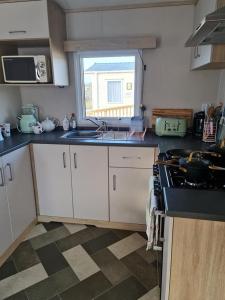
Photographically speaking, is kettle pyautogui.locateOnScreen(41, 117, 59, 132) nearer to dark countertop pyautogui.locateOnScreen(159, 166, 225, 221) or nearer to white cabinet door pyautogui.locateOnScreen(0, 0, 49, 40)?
white cabinet door pyautogui.locateOnScreen(0, 0, 49, 40)

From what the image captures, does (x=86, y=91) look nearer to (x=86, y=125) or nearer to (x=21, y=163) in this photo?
(x=86, y=125)

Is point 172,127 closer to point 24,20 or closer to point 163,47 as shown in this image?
point 163,47

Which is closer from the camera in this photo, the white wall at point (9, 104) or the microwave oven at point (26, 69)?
the microwave oven at point (26, 69)

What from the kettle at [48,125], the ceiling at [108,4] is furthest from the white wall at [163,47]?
the kettle at [48,125]

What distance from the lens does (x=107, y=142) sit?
210cm

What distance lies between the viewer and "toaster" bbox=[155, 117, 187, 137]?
2260mm

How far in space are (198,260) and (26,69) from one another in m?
2.14

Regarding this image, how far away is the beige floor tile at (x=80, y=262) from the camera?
1832 millimetres

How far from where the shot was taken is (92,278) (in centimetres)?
178

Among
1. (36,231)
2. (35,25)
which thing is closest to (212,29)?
(35,25)

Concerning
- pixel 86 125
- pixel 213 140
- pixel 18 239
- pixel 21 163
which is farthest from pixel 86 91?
pixel 18 239

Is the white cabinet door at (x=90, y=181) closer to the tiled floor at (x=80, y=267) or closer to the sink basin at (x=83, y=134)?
the tiled floor at (x=80, y=267)

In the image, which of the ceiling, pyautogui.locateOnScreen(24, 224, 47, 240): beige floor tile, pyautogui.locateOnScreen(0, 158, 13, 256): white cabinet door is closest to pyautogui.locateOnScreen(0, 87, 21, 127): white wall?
pyautogui.locateOnScreen(0, 158, 13, 256): white cabinet door

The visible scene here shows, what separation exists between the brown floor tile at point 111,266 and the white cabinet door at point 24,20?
2.01m
